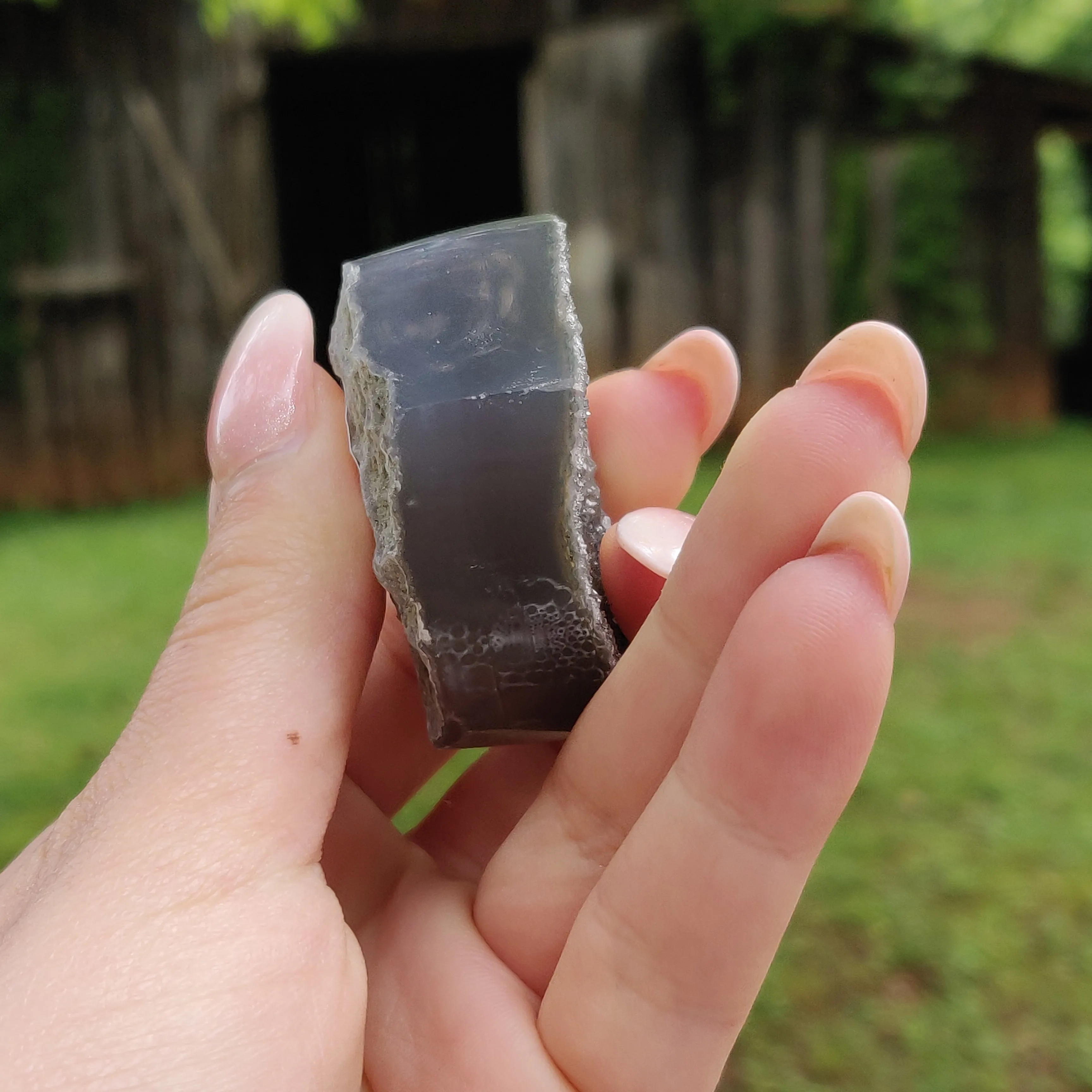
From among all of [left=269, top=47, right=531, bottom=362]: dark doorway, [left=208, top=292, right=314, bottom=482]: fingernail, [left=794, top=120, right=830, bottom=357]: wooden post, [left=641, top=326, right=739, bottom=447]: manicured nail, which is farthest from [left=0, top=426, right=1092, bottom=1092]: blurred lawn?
[left=269, top=47, right=531, bottom=362]: dark doorway

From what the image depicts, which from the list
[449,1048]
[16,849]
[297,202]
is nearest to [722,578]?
[449,1048]

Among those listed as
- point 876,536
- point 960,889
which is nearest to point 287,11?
point 876,536

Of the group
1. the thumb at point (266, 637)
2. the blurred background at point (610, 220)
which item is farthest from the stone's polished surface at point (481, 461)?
the blurred background at point (610, 220)

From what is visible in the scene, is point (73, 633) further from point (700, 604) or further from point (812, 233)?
point (812, 233)

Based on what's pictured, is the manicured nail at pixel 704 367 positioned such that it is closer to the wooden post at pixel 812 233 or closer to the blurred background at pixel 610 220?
the blurred background at pixel 610 220

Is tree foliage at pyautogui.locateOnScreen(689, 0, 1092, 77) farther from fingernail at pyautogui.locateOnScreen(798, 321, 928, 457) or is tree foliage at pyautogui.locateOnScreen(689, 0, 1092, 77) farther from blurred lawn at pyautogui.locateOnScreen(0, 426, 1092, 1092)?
fingernail at pyautogui.locateOnScreen(798, 321, 928, 457)

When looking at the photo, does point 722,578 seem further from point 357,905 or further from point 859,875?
point 859,875

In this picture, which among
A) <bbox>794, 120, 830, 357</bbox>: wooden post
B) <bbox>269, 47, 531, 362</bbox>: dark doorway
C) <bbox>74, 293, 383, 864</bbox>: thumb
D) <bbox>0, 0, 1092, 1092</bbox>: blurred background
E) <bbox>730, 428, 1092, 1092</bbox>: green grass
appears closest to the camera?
<bbox>74, 293, 383, 864</bbox>: thumb
